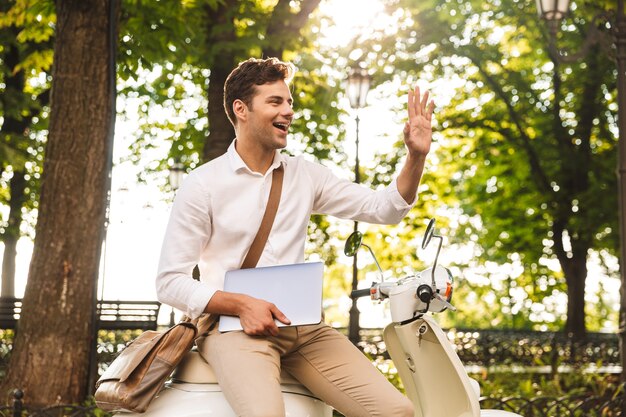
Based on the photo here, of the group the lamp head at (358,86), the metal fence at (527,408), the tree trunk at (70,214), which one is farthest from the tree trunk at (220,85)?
the metal fence at (527,408)

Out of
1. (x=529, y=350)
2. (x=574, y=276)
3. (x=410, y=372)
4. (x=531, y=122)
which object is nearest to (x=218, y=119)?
(x=410, y=372)

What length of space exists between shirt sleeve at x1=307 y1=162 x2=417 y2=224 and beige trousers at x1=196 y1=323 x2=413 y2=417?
49 centimetres

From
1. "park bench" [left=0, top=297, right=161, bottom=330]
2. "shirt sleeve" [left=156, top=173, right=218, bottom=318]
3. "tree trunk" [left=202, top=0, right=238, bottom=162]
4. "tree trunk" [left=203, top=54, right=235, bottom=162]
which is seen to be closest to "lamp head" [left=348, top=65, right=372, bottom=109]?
"tree trunk" [left=202, top=0, right=238, bottom=162]

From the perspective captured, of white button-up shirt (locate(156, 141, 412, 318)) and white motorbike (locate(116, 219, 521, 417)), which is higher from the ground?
white button-up shirt (locate(156, 141, 412, 318))

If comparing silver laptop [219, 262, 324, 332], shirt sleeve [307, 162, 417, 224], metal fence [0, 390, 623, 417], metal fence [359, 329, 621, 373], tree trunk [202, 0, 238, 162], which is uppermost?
tree trunk [202, 0, 238, 162]

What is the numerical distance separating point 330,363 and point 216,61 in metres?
8.46

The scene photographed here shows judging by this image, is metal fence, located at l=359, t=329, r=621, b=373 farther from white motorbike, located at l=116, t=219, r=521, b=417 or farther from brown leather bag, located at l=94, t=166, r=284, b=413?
brown leather bag, located at l=94, t=166, r=284, b=413

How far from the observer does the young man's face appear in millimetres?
3373

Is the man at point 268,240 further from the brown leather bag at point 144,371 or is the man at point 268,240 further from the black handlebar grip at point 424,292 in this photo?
the black handlebar grip at point 424,292

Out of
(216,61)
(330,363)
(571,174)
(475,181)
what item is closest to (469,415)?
(330,363)

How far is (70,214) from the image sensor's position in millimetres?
7492

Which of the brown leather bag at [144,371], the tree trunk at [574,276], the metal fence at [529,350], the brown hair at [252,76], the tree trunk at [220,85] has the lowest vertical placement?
the brown leather bag at [144,371]

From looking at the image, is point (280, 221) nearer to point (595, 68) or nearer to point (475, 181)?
point (595, 68)

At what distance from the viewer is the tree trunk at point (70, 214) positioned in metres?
7.35
